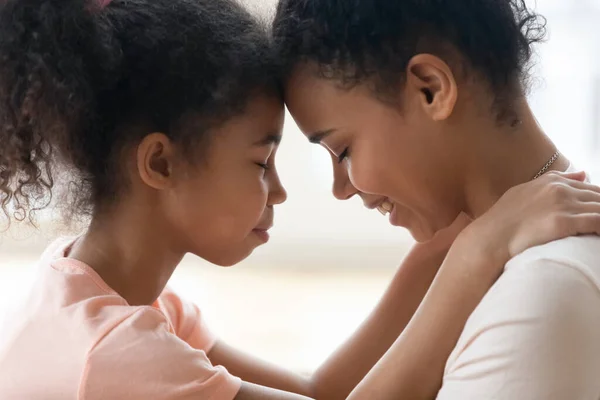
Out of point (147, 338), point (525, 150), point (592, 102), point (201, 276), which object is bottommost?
point (201, 276)

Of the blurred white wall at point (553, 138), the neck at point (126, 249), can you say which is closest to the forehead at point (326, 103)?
the neck at point (126, 249)

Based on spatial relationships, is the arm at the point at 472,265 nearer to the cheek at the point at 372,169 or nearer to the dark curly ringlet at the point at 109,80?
the cheek at the point at 372,169

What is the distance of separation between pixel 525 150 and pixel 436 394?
314mm

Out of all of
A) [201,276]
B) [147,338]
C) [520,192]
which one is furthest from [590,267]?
[201,276]

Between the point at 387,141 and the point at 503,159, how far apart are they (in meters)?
0.14

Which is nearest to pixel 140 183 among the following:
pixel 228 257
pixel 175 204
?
pixel 175 204

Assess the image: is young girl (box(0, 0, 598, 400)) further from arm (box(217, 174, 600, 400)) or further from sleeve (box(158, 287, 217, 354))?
sleeve (box(158, 287, 217, 354))

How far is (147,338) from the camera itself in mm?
954

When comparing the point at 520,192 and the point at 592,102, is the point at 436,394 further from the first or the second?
the point at 592,102

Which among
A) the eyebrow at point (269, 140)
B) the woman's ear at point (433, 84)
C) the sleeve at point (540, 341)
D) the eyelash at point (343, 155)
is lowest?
the sleeve at point (540, 341)

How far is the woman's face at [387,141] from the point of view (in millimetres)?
1018

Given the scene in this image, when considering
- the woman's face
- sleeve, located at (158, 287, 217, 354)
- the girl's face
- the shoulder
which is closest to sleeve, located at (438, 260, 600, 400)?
the shoulder

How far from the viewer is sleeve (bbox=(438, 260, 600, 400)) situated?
815 millimetres

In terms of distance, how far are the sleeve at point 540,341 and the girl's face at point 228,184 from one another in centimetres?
39
